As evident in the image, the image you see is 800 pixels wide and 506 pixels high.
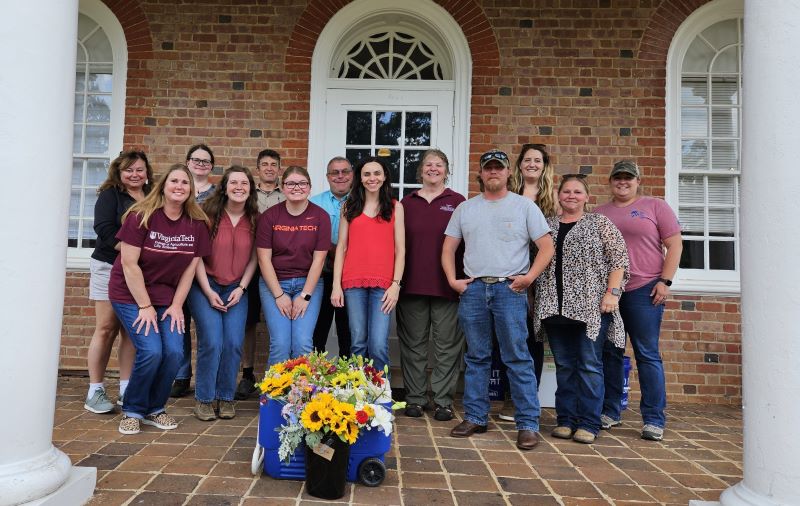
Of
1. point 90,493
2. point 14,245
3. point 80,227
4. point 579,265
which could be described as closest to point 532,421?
point 579,265

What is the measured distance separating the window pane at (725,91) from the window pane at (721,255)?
144cm

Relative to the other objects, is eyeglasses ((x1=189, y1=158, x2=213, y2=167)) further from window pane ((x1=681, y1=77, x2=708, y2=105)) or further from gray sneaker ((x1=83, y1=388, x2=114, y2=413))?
window pane ((x1=681, y1=77, x2=708, y2=105))

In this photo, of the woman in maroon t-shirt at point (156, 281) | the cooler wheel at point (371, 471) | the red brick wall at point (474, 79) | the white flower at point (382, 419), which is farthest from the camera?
the red brick wall at point (474, 79)

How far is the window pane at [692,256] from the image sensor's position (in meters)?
5.70

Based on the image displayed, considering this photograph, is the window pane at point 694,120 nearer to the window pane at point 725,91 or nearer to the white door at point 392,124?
the window pane at point 725,91

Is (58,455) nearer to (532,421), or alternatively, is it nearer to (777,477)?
(532,421)

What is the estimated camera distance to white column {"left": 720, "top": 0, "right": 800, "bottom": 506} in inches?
90.1

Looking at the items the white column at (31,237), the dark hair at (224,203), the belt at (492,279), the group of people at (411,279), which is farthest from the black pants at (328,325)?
the white column at (31,237)

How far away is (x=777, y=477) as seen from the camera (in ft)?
7.58

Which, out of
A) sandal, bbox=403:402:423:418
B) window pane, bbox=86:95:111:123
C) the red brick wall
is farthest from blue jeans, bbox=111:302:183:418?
window pane, bbox=86:95:111:123

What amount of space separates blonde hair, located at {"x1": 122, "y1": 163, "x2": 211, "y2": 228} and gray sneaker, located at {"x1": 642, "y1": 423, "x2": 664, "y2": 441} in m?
3.38

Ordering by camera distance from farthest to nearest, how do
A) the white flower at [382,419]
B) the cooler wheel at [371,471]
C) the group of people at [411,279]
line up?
1. the group of people at [411,279]
2. the cooler wheel at [371,471]
3. the white flower at [382,419]

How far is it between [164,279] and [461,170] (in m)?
3.03

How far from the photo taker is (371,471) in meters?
2.90
